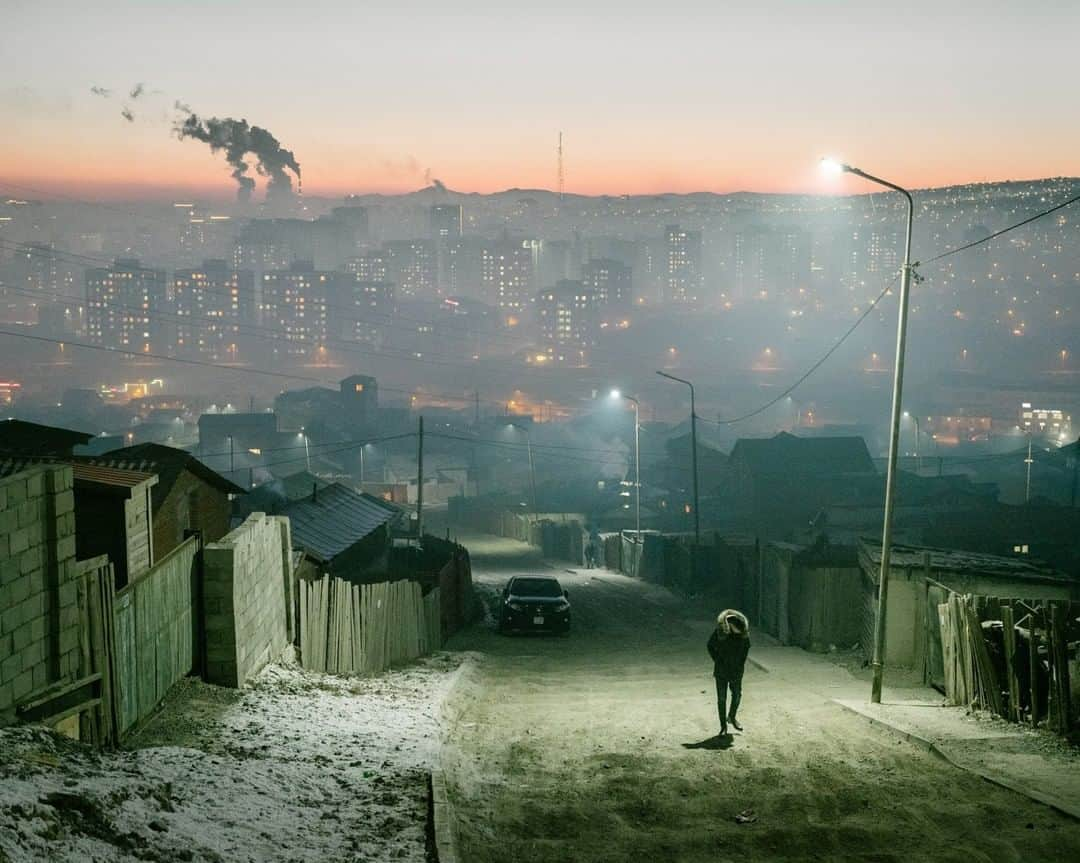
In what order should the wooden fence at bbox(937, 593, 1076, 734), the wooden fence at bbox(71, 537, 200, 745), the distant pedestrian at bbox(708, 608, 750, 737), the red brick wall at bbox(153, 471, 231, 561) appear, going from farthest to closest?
1. the red brick wall at bbox(153, 471, 231, 561)
2. the distant pedestrian at bbox(708, 608, 750, 737)
3. the wooden fence at bbox(937, 593, 1076, 734)
4. the wooden fence at bbox(71, 537, 200, 745)

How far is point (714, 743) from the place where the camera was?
12961 mm

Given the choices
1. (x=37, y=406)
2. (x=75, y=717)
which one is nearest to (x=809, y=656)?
(x=75, y=717)

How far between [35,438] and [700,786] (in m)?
19.4

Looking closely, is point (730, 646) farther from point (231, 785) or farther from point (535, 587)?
point (535, 587)

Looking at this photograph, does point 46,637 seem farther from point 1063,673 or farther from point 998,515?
point 998,515

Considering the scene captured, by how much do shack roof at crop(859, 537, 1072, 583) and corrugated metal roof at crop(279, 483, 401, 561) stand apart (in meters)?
14.1

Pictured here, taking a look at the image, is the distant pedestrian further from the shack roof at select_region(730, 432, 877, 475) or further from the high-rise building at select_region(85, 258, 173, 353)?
the high-rise building at select_region(85, 258, 173, 353)

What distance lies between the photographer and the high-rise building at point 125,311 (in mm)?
192375

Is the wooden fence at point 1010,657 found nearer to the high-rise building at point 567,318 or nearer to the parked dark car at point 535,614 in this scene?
the parked dark car at point 535,614

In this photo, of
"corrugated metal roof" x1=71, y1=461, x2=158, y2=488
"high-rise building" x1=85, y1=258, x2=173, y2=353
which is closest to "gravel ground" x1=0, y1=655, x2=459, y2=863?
"corrugated metal roof" x1=71, y1=461, x2=158, y2=488

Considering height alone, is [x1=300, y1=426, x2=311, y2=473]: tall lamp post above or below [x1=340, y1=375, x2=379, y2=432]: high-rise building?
below

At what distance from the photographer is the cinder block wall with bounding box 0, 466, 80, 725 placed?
30.0 feet

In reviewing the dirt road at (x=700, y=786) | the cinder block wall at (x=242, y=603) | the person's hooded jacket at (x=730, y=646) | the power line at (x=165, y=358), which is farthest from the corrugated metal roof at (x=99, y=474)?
the power line at (x=165, y=358)

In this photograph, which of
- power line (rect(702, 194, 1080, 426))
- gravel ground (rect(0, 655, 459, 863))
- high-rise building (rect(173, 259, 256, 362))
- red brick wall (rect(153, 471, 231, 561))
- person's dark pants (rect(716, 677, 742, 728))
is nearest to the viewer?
gravel ground (rect(0, 655, 459, 863))
